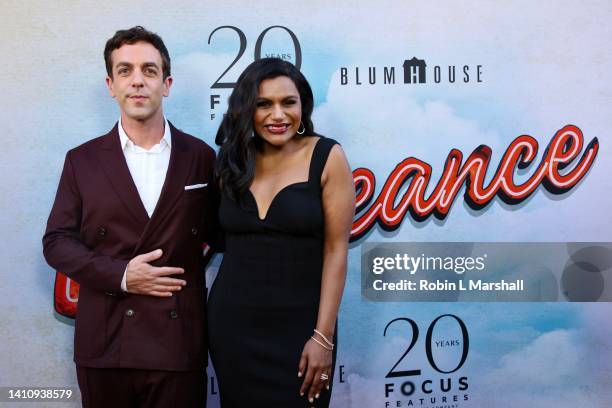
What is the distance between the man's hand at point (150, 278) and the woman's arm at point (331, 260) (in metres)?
0.52

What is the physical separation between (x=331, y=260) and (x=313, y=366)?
0.35 m

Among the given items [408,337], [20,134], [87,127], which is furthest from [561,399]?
[20,134]

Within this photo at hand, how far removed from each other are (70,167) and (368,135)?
4.22 ft

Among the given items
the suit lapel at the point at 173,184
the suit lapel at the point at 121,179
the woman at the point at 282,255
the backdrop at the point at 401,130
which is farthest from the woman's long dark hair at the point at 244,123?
the backdrop at the point at 401,130

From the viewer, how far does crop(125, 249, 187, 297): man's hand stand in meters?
2.21

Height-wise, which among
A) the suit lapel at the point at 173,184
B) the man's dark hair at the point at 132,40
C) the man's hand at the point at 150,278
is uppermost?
the man's dark hair at the point at 132,40

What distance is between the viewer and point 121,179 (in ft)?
7.41

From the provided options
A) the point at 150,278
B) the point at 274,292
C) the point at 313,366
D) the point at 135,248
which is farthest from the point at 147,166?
the point at 313,366

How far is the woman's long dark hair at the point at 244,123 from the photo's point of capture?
2.16 m

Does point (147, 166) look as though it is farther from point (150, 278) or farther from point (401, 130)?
point (401, 130)

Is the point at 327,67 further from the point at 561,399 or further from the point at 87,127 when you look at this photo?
the point at 561,399

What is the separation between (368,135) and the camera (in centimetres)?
296

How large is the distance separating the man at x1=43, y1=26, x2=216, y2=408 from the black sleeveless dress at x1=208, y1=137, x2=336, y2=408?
20cm

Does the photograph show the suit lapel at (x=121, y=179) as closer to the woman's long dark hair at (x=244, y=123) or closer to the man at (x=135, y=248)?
the man at (x=135, y=248)
